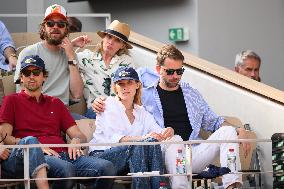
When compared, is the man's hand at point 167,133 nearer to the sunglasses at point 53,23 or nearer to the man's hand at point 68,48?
the man's hand at point 68,48

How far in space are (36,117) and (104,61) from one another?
1.74 metres

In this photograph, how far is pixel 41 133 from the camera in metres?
10.8

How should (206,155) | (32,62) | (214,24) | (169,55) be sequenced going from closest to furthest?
(32,62) < (206,155) < (169,55) < (214,24)

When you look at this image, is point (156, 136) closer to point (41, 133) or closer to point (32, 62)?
point (41, 133)

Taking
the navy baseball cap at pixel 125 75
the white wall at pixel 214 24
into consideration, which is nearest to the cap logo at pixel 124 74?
the navy baseball cap at pixel 125 75

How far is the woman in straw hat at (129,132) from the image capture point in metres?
10.4

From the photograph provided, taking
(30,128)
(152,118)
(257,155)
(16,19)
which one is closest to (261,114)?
(257,155)

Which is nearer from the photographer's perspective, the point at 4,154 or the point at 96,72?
the point at 4,154

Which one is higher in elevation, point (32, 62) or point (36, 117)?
point (32, 62)

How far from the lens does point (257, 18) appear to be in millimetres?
16750

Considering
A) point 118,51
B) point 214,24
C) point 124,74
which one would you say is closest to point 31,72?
point 124,74

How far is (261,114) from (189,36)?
4.21m

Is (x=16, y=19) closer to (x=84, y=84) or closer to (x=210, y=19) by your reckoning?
(x=210, y=19)

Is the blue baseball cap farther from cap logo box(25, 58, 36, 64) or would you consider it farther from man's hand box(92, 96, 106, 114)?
man's hand box(92, 96, 106, 114)
